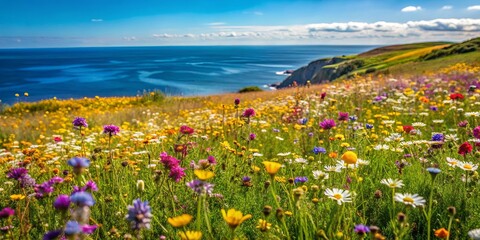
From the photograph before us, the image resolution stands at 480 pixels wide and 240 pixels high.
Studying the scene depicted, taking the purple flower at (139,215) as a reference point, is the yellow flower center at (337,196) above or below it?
below

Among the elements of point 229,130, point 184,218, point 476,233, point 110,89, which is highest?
point 184,218

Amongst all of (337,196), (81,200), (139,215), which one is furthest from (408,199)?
(81,200)

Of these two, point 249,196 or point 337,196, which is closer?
point 337,196

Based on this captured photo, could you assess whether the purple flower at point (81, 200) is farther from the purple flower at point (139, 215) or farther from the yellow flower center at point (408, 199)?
the yellow flower center at point (408, 199)

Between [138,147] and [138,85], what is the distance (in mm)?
77606

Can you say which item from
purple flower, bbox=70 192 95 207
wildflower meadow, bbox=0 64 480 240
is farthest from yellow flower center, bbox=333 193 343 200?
purple flower, bbox=70 192 95 207

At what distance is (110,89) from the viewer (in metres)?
74.2

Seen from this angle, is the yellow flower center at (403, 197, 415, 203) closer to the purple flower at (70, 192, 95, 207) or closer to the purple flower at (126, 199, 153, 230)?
the purple flower at (126, 199, 153, 230)

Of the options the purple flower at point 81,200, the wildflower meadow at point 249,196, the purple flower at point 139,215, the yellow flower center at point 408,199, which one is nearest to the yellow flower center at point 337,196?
the wildflower meadow at point 249,196

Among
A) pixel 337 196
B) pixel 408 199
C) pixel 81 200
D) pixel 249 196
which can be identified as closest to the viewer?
pixel 81 200

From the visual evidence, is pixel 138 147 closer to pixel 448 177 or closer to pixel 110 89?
pixel 448 177

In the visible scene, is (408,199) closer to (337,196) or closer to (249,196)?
(337,196)

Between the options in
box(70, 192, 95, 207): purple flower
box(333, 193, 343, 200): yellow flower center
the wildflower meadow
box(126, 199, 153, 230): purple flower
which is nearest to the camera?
box(70, 192, 95, 207): purple flower

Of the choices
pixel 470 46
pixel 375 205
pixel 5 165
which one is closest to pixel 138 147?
pixel 5 165
